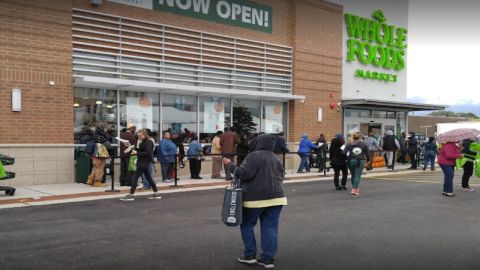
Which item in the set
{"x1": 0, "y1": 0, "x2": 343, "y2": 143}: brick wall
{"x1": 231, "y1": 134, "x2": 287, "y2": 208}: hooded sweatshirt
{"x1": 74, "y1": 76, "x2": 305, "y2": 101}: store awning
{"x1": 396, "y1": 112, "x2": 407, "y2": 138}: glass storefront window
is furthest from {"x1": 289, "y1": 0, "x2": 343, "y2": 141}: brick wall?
{"x1": 231, "y1": 134, "x2": 287, "y2": 208}: hooded sweatshirt

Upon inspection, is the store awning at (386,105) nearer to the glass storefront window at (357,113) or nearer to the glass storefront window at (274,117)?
the glass storefront window at (357,113)

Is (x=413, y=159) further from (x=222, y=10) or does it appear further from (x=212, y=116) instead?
(x=222, y=10)

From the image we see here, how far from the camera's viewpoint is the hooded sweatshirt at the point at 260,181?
579 cm

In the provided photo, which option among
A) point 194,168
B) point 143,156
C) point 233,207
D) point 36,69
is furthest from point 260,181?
point 194,168

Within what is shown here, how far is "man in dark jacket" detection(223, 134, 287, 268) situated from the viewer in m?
5.79

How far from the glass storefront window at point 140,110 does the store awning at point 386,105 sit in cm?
946

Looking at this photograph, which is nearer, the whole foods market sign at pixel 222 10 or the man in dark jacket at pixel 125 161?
the man in dark jacket at pixel 125 161

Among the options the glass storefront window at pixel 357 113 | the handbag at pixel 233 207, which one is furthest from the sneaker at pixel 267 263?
the glass storefront window at pixel 357 113

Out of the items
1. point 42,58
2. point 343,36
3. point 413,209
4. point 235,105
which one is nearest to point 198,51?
point 235,105

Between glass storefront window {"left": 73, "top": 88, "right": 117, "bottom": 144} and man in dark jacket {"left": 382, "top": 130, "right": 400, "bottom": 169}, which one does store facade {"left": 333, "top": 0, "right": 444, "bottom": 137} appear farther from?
glass storefront window {"left": 73, "top": 88, "right": 117, "bottom": 144}

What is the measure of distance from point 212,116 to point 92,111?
15.6 feet

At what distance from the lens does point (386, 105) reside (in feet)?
75.5

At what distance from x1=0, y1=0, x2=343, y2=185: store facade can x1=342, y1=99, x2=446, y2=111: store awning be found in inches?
29.9

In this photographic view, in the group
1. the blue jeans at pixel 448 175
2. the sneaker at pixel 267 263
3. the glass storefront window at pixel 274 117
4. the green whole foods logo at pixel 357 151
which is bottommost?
the sneaker at pixel 267 263
